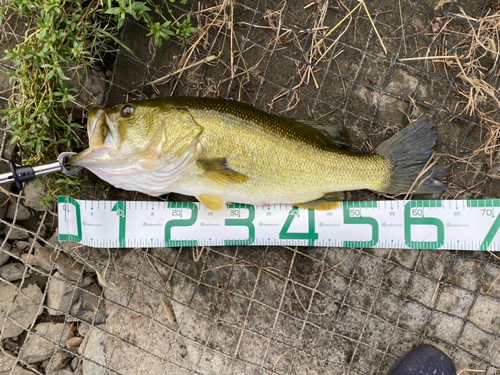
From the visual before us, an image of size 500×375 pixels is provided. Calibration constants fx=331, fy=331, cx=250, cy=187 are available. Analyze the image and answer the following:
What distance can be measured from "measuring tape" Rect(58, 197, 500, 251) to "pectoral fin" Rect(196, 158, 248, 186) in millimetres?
550

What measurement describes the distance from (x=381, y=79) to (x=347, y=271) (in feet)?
6.24

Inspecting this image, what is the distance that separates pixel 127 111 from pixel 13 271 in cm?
226

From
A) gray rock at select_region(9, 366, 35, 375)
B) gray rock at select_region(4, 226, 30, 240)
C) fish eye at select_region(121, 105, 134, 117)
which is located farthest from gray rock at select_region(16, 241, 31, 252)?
fish eye at select_region(121, 105, 134, 117)

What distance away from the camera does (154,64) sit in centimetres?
328

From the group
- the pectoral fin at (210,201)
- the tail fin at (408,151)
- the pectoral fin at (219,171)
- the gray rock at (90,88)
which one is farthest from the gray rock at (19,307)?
the tail fin at (408,151)

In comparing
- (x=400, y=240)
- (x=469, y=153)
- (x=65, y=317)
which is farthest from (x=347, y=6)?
(x=65, y=317)

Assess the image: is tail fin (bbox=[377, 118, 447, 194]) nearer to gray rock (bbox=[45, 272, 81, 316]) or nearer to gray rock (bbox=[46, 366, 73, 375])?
gray rock (bbox=[45, 272, 81, 316])

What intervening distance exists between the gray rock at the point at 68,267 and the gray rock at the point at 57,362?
82 centimetres

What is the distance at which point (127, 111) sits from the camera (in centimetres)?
261

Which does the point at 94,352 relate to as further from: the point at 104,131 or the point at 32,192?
the point at 104,131

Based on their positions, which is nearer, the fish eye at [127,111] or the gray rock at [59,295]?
the fish eye at [127,111]

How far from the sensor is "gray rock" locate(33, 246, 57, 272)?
11.0 feet

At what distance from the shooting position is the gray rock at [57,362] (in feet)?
11.2

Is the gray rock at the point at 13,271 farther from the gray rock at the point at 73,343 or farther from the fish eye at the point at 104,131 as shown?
the fish eye at the point at 104,131
